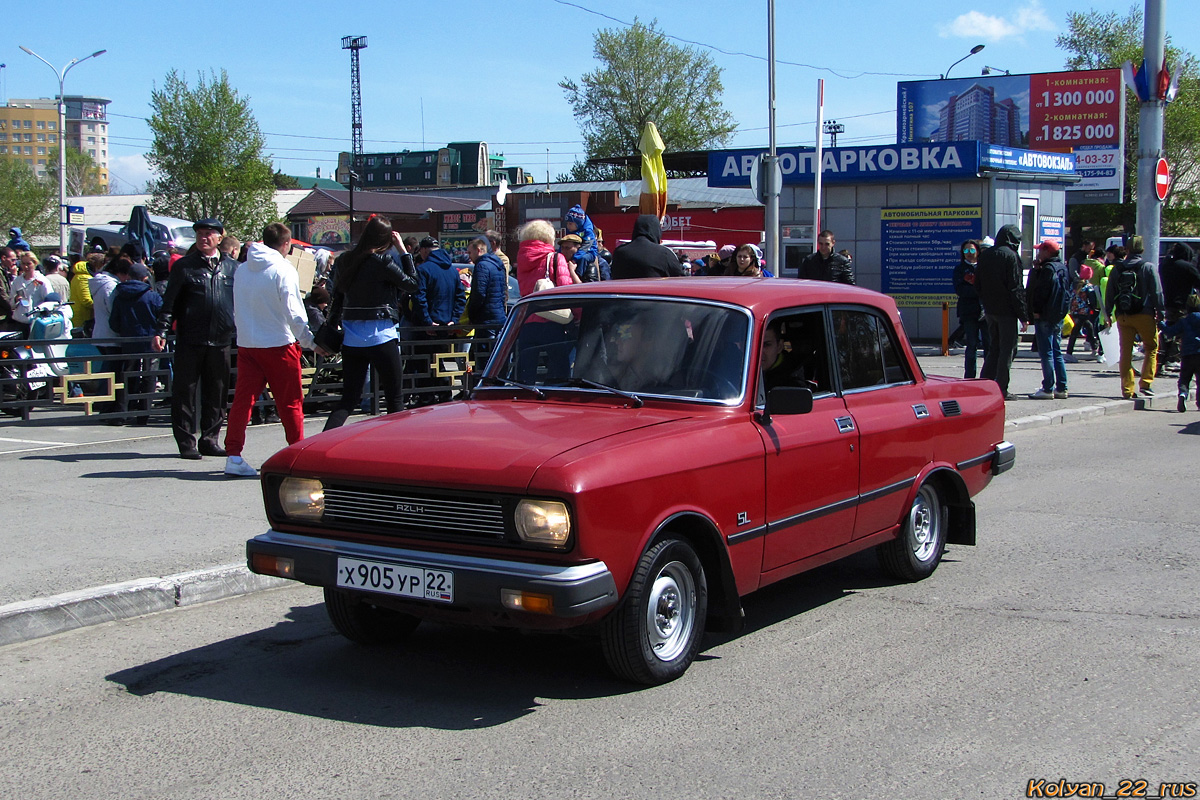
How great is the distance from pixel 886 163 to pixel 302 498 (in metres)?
20.0

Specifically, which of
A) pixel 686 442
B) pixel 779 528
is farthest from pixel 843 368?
pixel 686 442

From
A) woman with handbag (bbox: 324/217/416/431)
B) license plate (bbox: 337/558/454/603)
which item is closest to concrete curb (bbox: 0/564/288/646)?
license plate (bbox: 337/558/454/603)

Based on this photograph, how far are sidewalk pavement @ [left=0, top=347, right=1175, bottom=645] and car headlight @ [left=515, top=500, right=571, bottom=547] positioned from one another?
2651 mm

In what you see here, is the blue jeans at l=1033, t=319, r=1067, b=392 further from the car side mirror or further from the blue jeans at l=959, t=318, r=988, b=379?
the car side mirror

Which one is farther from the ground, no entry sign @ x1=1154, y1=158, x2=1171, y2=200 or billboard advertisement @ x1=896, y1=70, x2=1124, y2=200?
billboard advertisement @ x1=896, y1=70, x2=1124, y2=200

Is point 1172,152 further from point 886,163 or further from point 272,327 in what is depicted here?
point 272,327

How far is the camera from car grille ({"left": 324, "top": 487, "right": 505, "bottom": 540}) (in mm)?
4246

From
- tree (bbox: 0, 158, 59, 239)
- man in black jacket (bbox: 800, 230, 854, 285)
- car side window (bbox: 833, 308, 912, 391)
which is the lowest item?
car side window (bbox: 833, 308, 912, 391)

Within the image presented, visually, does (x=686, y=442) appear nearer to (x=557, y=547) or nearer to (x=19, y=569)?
(x=557, y=547)

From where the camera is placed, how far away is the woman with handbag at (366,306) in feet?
28.2

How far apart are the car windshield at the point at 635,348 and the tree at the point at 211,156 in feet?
218

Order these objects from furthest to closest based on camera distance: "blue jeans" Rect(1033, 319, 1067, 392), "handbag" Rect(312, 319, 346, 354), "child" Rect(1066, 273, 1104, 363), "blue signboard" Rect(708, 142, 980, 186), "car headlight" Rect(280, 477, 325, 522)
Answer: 1. "blue signboard" Rect(708, 142, 980, 186)
2. "child" Rect(1066, 273, 1104, 363)
3. "blue jeans" Rect(1033, 319, 1067, 392)
4. "handbag" Rect(312, 319, 346, 354)
5. "car headlight" Rect(280, 477, 325, 522)

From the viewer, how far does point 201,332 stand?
952 cm

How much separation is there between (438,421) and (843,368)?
2158mm
